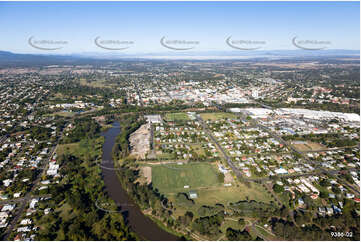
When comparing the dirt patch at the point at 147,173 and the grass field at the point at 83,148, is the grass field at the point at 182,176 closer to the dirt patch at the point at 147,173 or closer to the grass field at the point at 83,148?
the dirt patch at the point at 147,173

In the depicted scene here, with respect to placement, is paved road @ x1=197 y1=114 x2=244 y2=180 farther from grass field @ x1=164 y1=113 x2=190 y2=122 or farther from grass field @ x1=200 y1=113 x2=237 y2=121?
grass field @ x1=164 y1=113 x2=190 y2=122

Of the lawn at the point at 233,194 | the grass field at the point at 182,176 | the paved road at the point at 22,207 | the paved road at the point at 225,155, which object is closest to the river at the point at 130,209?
the grass field at the point at 182,176

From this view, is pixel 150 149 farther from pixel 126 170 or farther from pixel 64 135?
pixel 64 135

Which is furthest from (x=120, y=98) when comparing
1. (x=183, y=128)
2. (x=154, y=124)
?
(x=183, y=128)

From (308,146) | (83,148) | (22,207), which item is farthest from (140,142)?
(308,146)

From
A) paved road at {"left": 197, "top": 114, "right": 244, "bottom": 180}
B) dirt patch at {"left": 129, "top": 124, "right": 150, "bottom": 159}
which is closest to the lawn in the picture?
paved road at {"left": 197, "top": 114, "right": 244, "bottom": 180}
